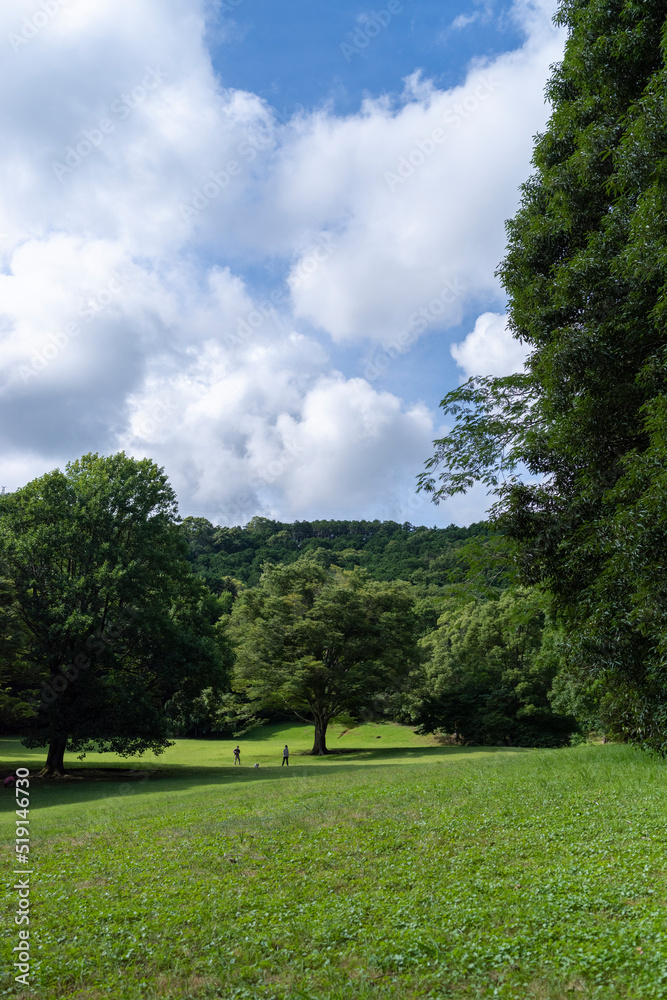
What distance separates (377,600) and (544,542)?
1349 inches

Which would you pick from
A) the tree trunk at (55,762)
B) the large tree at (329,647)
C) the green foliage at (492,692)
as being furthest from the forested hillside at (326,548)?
the tree trunk at (55,762)

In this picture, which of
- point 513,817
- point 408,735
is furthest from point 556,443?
point 408,735

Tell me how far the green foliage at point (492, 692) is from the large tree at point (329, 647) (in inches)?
170

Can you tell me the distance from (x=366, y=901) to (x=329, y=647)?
39.2 m

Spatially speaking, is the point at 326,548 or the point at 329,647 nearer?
the point at 329,647

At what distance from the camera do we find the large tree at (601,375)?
34.4 ft

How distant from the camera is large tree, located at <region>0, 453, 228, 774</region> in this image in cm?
2838

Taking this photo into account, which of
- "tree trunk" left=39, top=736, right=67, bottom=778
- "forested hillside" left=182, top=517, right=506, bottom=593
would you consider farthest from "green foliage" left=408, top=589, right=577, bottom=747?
"tree trunk" left=39, top=736, right=67, bottom=778

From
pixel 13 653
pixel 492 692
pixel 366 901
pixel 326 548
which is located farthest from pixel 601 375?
pixel 326 548

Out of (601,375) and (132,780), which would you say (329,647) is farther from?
(601,375)

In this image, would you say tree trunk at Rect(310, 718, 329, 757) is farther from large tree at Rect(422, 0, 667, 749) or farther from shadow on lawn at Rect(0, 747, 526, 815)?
large tree at Rect(422, 0, 667, 749)

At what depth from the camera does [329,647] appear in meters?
45.1

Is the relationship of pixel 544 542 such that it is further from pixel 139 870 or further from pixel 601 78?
pixel 601 78

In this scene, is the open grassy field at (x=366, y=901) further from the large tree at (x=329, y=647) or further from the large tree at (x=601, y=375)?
the large tree at (x=329, y=647)
